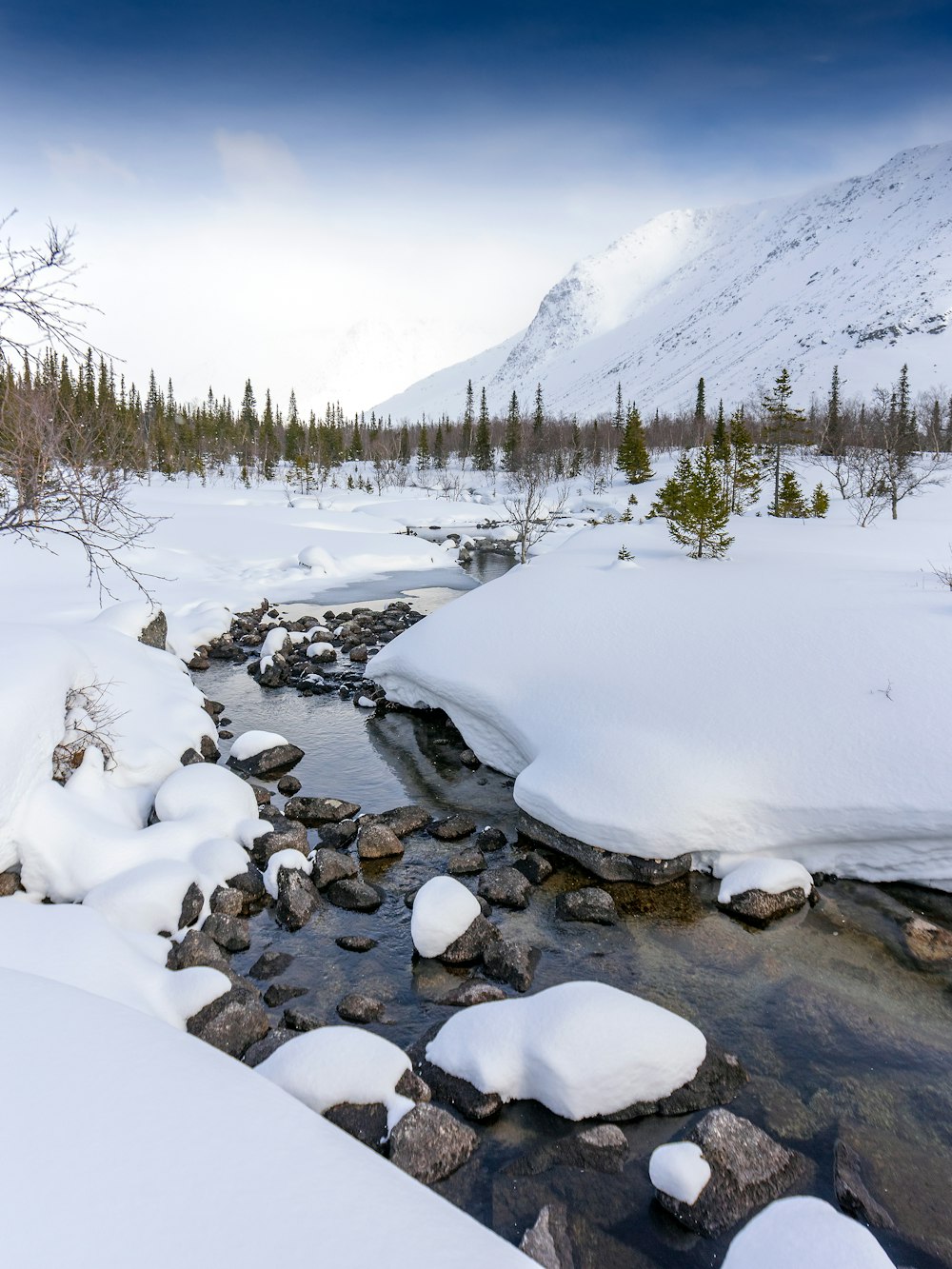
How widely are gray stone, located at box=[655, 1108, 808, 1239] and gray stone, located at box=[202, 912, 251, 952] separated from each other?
413 cm

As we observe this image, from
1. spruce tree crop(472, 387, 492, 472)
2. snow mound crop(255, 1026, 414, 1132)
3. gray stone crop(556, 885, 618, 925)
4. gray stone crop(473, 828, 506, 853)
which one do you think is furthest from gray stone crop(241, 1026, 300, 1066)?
spruce tree crop(472, 387, 492, 472)

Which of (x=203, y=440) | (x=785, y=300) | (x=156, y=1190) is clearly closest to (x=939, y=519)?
(x=156, y=1190)

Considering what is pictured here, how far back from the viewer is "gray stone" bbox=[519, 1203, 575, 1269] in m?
3.94

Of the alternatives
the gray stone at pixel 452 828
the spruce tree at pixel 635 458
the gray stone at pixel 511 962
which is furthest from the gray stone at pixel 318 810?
the spruce tree at pixel 635 458

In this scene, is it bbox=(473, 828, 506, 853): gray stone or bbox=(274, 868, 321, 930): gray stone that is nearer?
bbox=(274, 868, 321, 930): gray stone

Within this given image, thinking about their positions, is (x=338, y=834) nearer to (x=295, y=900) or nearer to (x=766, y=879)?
(x=295, y=900)

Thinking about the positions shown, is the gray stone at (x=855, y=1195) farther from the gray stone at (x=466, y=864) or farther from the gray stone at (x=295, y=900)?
the gray stone at (x=295, y=900)

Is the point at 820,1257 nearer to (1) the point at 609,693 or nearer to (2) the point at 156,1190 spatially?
(2) the point at 156,1190

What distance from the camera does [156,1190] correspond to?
249cm

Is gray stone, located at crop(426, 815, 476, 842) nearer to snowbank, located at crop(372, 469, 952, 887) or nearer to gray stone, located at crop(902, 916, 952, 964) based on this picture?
snowbank, located at crop(372, 469, 952, 887)

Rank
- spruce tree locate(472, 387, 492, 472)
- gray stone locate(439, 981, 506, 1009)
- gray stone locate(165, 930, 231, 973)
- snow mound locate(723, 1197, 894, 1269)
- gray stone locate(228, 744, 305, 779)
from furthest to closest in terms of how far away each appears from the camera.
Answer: spruce tree locate(472, 387, 492, 472), gray stone locate(228, 744, 305, 779), gray stone locate(165, 930, 231, 973), gray stone locate(439, 981, 506, 1009), snow mound locate(723, 1197, 894, 1269)

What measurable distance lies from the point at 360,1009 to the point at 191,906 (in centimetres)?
203

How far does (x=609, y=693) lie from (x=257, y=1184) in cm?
786

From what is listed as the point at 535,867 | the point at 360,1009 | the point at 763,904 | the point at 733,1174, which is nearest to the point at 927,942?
the point at 763,904
